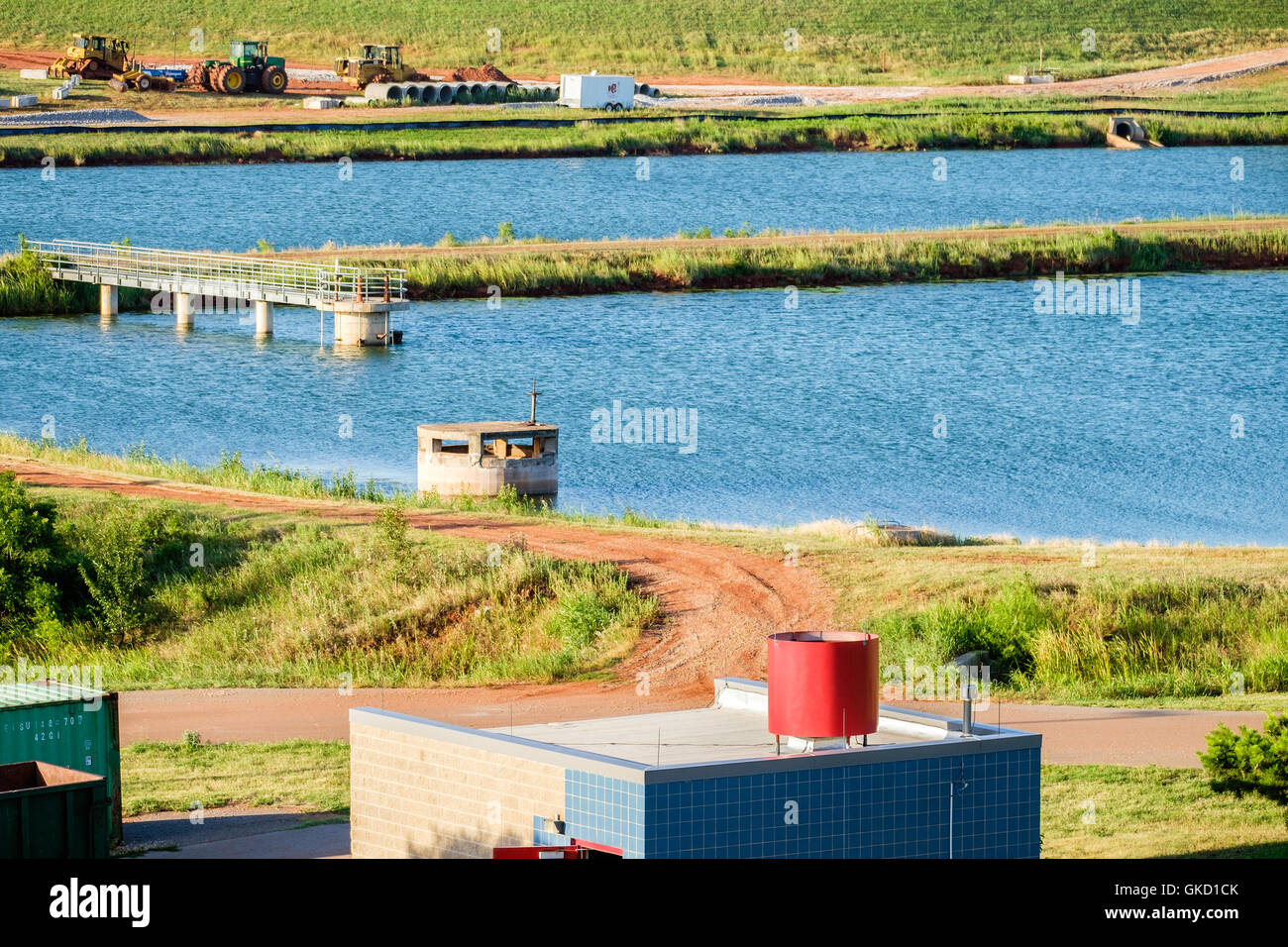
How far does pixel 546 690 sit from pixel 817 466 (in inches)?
756

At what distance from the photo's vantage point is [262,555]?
2848cm

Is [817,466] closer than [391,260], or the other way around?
[817,466]

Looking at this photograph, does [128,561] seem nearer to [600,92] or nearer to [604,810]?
[604,810]

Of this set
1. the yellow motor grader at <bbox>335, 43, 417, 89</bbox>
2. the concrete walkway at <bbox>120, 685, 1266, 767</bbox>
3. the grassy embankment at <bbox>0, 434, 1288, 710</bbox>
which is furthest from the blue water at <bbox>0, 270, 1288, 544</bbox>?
the yellow motor grader at <bbox>335, 43, 417, 89</bbox>

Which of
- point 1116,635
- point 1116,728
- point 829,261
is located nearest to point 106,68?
point 829,261

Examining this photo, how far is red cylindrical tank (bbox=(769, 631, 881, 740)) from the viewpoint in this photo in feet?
44.2

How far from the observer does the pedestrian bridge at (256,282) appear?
56.3m

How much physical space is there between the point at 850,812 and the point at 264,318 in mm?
47645

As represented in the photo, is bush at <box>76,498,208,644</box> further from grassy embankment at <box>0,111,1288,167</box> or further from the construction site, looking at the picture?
grassy embankment at <box>0,111,1288,167</box>

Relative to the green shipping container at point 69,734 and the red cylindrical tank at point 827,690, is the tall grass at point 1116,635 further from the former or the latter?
the red cylindrical tank at point 827,690

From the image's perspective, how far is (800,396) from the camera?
5028 cm

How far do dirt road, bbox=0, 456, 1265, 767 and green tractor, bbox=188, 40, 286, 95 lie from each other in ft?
318
